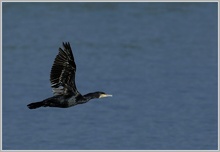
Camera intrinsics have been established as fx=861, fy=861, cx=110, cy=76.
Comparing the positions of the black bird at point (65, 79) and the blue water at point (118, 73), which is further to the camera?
the blue water at point (118, 73)

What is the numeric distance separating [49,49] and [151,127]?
239 inches

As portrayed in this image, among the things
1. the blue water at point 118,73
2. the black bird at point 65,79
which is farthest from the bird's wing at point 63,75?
the blue water at point 118,73

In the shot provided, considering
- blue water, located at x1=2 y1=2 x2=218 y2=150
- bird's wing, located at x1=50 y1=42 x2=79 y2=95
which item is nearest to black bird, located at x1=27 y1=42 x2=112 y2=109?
bird's wing, located at x1=50 y1=42 x2=79 y2=95

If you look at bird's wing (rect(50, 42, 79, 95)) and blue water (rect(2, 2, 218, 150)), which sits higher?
blue water (rect(2, 2, 218, 150))

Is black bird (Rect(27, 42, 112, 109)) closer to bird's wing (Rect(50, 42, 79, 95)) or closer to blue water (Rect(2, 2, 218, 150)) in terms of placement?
bird's wing (Rect(50, 42, 79, 95))

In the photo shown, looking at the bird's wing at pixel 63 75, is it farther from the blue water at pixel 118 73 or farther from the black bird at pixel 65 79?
the blue water at pixel 118 73

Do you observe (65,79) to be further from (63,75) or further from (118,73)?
(118,73)

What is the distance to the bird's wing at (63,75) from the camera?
11.2 metres

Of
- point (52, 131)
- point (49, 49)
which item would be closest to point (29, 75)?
point (49, 49)

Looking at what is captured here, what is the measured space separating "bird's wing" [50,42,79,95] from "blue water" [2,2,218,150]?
363 cm

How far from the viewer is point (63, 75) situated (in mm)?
11289

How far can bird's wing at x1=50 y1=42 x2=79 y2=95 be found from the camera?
442 inches

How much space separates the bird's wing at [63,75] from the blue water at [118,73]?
363 cm

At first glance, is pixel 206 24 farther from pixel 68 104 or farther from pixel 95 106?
pixel 68 104
